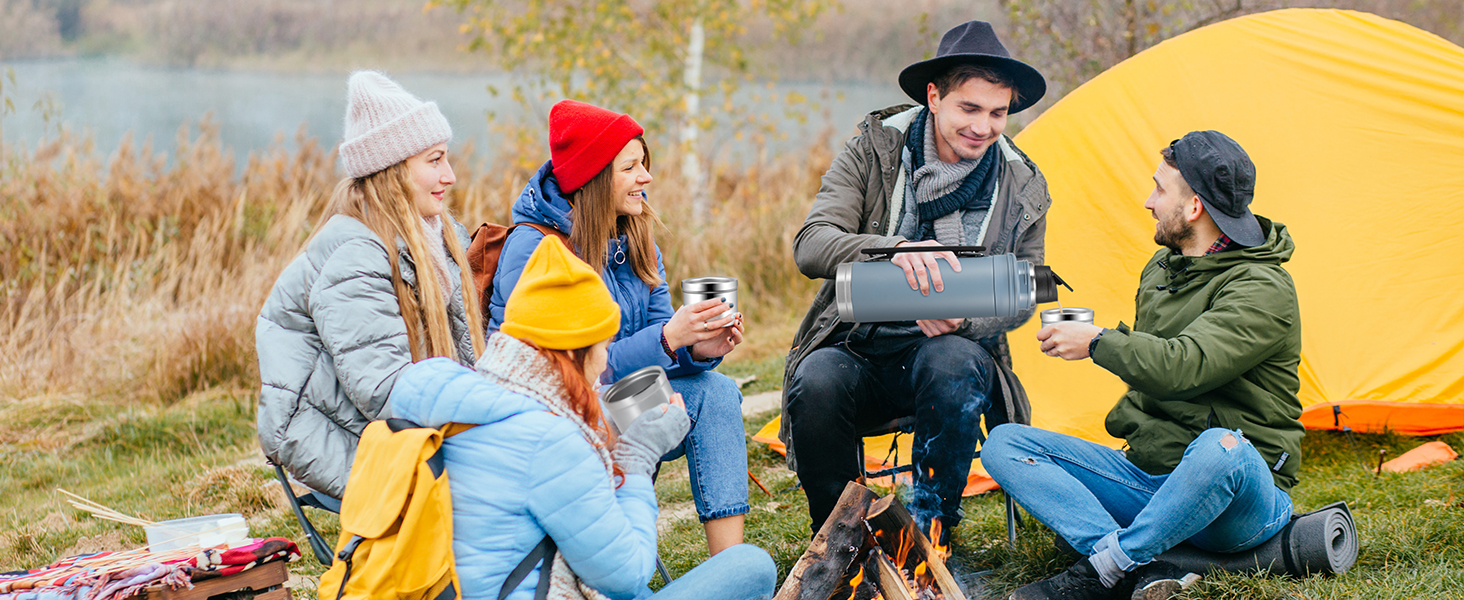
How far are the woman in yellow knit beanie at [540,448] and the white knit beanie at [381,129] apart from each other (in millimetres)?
911

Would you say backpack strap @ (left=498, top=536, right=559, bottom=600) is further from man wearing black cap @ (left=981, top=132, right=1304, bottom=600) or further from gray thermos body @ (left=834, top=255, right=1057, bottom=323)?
man wearing black cap @ (left=981, top=132, right=1304, bottom=600)

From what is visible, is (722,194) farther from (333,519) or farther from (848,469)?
(848,469)

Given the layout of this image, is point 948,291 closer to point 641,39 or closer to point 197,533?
point 197,533

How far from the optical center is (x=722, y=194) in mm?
9500

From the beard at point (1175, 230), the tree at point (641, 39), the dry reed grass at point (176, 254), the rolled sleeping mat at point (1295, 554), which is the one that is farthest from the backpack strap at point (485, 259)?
the tree at point (641, 39)

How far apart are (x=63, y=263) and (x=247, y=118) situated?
11.6m

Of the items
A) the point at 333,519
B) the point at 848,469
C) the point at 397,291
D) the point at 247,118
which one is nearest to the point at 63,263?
the point at 333,519

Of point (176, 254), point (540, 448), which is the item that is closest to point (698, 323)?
point (540, 448)

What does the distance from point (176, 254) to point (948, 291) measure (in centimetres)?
594

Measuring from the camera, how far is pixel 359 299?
92.4 inches

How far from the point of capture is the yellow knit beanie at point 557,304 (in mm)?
1793

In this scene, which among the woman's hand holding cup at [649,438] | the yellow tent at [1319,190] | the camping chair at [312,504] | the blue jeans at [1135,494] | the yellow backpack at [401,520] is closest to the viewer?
the yellow backpack at [401,520]

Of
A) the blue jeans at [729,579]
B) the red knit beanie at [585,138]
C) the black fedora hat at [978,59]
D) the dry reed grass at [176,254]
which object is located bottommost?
the dry reed grass at [176,254]

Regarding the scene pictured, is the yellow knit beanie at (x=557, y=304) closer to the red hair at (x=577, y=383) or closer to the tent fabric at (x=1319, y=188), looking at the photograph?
the red hair at (x=577, y=383)
